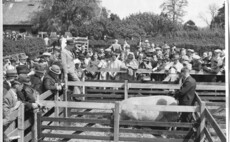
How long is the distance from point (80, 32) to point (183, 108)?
2972cm

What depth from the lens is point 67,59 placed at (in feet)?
31.1

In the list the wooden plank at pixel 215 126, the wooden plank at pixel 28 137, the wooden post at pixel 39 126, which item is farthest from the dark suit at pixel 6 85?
the wooden plank at pixel 215 126

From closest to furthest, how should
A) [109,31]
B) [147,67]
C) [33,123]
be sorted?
[33,123], [147,67], [109,31]

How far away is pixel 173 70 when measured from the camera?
11.4 metres

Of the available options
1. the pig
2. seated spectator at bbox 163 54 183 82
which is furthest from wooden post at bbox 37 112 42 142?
seated spectator at bbox 163 54 183 82

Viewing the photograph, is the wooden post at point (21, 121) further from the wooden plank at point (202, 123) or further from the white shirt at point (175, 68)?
the white shirt at point (175, 68)

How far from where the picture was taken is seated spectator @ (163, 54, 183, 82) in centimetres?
1116

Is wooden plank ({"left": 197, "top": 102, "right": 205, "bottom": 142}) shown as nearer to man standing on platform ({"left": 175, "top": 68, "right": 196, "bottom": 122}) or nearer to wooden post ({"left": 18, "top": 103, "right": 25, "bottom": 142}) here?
man standing on platform ({"left": 175, "top": 68, "right": 196, "bottom": 122})

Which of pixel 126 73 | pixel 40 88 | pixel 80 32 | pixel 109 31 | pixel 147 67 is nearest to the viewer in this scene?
pixel 40 88

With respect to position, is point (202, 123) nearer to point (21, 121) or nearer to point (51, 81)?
point (21, 121)

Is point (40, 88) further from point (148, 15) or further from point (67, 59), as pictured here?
point (148, 15)

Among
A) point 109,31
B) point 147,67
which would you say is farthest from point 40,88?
point 109,31

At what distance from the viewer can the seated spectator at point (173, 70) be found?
11164 millimetres

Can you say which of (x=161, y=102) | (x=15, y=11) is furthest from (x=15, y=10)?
(x=161, y=102)
